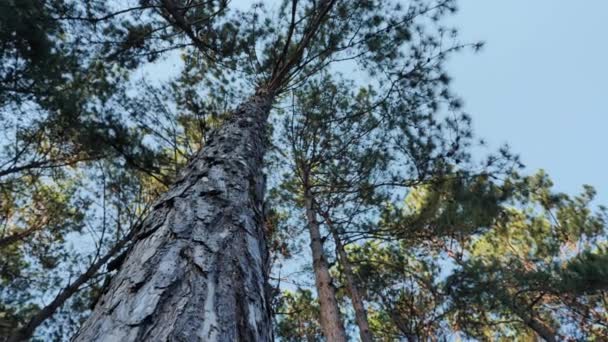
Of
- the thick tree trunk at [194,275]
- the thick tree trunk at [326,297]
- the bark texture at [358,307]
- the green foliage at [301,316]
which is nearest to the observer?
the thick tree trunk at [194,275]

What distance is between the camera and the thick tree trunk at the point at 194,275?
0.75 metres

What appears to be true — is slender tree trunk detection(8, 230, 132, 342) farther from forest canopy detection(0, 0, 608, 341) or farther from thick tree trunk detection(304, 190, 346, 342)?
thick tree trunk detection(304, 190, 346, 342)

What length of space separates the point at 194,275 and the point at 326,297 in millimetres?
3849

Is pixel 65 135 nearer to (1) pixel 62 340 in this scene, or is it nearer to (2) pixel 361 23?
(1) pixel 62 340

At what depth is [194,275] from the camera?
3.02 feet

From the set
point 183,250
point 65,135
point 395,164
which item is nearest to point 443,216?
point 395,164

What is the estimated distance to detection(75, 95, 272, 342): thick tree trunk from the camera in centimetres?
75

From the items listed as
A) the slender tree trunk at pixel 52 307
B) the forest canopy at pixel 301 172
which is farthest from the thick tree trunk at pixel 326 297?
the slender tree trunk at pixel 52 307

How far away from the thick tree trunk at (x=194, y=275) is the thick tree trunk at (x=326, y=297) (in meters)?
2.99

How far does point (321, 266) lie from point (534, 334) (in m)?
5.44

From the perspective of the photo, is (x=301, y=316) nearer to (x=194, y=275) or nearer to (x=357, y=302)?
(x=357, y=302)

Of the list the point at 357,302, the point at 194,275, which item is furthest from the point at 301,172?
the point at 194,275

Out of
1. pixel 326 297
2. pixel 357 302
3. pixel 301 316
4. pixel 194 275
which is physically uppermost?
pixel 301 316

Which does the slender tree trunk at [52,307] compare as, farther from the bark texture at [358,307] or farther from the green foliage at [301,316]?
the bark texture at [358,307]
